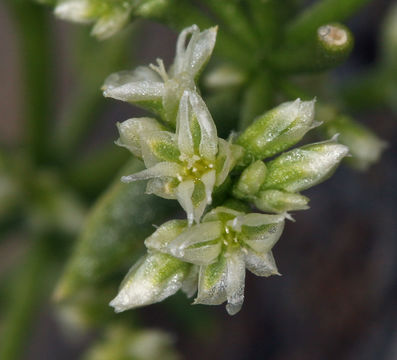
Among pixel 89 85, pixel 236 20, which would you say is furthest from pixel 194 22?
pixel 89 85

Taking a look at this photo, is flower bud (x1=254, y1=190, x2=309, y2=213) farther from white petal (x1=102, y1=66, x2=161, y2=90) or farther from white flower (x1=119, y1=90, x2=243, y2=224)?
white petal (x1=102, y1=66, x2=161, y2=90)

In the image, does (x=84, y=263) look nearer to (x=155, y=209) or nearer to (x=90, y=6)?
(x=155, y=209)

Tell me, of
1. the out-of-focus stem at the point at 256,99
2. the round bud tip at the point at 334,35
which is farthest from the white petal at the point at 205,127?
the round bud tip at the point at 334,35

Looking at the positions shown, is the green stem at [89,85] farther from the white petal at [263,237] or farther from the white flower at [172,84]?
the white petal at [263,237]

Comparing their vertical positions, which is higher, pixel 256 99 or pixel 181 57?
pixel 181 57

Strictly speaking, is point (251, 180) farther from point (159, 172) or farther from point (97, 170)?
point (97, 170)

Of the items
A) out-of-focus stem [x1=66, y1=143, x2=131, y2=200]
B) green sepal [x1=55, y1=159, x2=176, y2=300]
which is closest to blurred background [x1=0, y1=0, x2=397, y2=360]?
out-of-focus stem [x1=66, y1=143, x2=131, y2=200]
